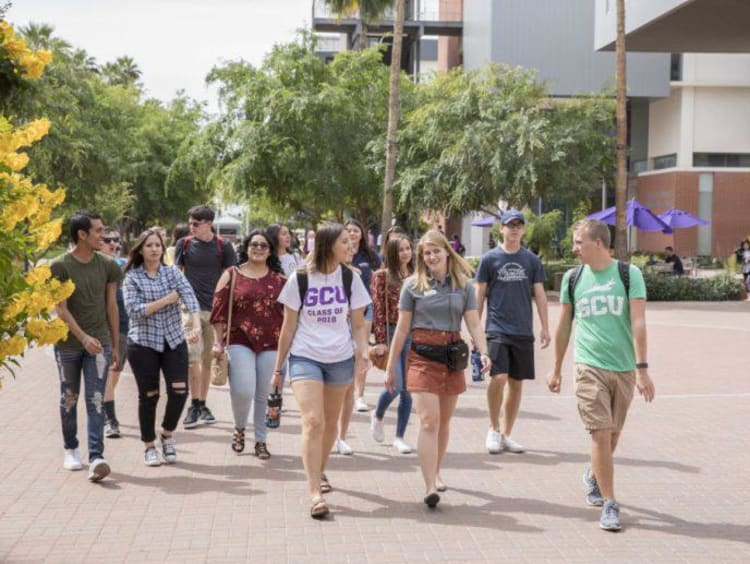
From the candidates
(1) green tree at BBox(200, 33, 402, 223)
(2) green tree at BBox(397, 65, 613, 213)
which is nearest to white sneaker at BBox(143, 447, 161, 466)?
(2) green tree at BBox(397, 65, 613, 213)

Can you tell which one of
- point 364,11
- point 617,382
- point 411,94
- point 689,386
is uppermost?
point 364,11

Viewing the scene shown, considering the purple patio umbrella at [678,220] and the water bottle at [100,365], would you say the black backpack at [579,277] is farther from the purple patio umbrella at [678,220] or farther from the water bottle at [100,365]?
the purple patio umbrella at [678,220]

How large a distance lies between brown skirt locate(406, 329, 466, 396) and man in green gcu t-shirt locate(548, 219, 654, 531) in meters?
0.79

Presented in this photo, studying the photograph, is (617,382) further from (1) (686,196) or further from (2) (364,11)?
(1) (686,196)

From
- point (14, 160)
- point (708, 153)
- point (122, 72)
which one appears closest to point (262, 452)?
point (14, 160)

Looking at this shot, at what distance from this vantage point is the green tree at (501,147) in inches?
1091

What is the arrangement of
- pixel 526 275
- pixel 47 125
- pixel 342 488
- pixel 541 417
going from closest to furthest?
1. pixel 47 125
2. pixel 342 488
3. pixel 526 275
4. pixel 541 417

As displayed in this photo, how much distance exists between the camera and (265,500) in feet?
21.3

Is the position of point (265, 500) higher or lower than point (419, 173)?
lower

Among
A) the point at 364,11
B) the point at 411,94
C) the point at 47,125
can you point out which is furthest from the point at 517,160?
the point at 47,125

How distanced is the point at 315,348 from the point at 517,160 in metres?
22.2

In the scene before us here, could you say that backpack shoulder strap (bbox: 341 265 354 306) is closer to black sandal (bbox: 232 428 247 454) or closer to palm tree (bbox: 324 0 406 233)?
black sandal (bbox: 232 428 247 454)

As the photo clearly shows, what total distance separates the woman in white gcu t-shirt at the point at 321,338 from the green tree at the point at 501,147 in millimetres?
21134

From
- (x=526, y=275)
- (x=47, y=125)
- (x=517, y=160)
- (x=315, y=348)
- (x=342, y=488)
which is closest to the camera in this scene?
(x=47, y=125)
